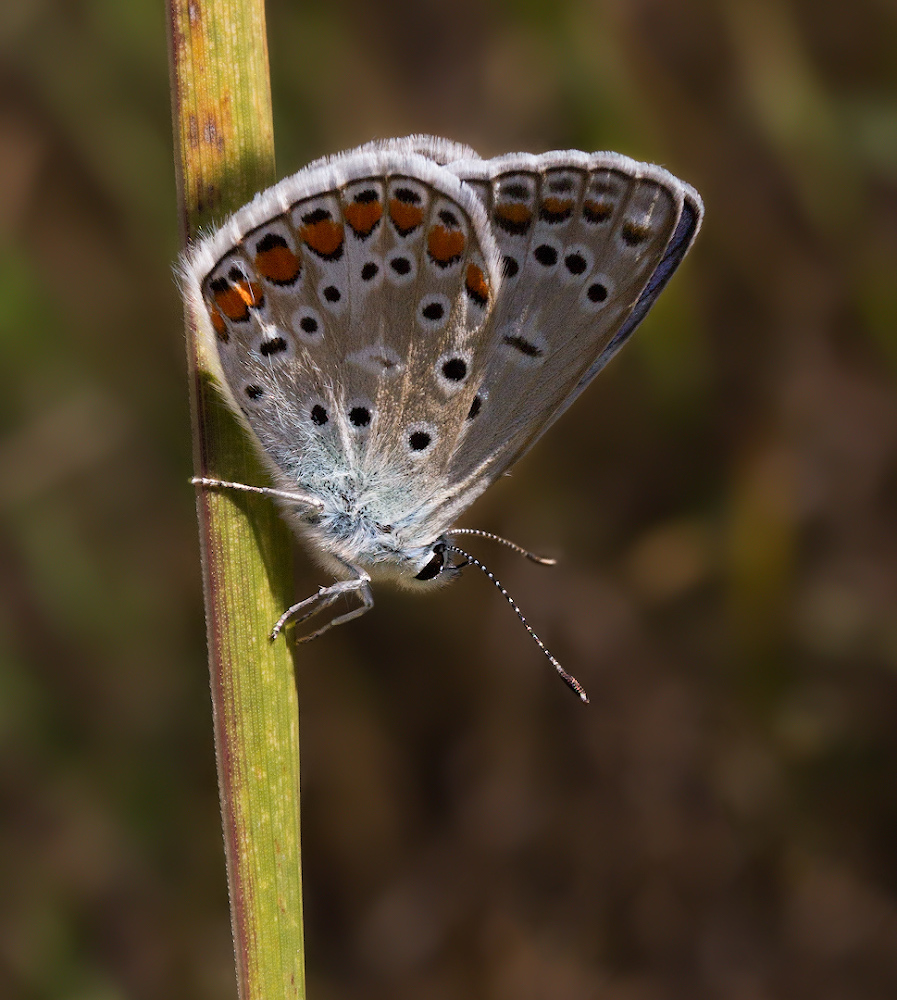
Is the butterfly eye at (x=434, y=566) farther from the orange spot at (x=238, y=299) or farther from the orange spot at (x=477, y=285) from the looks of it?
the orange spot at (x=238, y=299)

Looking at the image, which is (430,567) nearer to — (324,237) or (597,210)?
(324,237)

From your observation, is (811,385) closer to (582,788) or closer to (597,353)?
(582,788)

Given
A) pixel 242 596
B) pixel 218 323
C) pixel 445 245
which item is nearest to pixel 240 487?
pixel 242 596

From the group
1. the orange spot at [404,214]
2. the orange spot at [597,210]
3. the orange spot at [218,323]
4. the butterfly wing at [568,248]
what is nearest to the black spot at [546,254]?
the butterfly wing at [568,248]

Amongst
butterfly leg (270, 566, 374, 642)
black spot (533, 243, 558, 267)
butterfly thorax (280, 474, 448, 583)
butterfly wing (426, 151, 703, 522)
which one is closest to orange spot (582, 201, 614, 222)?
butterfly wing (426, 151, 703, 522)

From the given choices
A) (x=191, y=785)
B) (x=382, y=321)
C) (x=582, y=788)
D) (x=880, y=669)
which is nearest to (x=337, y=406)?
(x=382, y=321)
